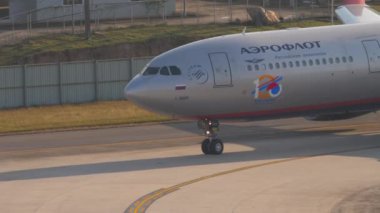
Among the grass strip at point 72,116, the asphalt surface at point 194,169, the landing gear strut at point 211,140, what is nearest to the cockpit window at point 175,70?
the landing gear strut at point 211,140

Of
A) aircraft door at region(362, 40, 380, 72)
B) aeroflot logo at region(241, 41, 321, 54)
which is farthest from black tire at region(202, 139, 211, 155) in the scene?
aircraft door at region(362, 40, 380, 72)

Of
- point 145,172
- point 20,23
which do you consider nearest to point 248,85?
point 145,172

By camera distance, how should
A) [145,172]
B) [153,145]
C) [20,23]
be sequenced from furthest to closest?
1. [20,23]
2. [153,145]
3. [145,172]

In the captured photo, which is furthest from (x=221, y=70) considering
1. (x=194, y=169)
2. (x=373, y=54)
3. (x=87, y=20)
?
(x=87, y=20)

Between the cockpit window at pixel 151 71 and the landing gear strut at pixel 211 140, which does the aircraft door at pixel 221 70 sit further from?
the cockpit window at pixel 151 71

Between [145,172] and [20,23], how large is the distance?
48389mm

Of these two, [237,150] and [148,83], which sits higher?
[148,83]

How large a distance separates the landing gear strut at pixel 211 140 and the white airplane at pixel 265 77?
4cm

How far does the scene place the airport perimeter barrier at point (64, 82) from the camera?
2221 inches

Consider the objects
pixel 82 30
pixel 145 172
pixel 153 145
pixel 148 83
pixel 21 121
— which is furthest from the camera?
pixel 82 30

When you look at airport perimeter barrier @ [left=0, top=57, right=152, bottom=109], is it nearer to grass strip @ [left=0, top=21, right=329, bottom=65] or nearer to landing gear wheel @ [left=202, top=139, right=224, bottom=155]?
grass strip @ [left=0, top=21, right=329, bottom=65]

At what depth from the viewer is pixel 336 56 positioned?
37.4m

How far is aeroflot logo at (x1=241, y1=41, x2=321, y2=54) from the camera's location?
35938mm

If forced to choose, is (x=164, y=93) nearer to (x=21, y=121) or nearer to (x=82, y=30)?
(x=21, y=121)
